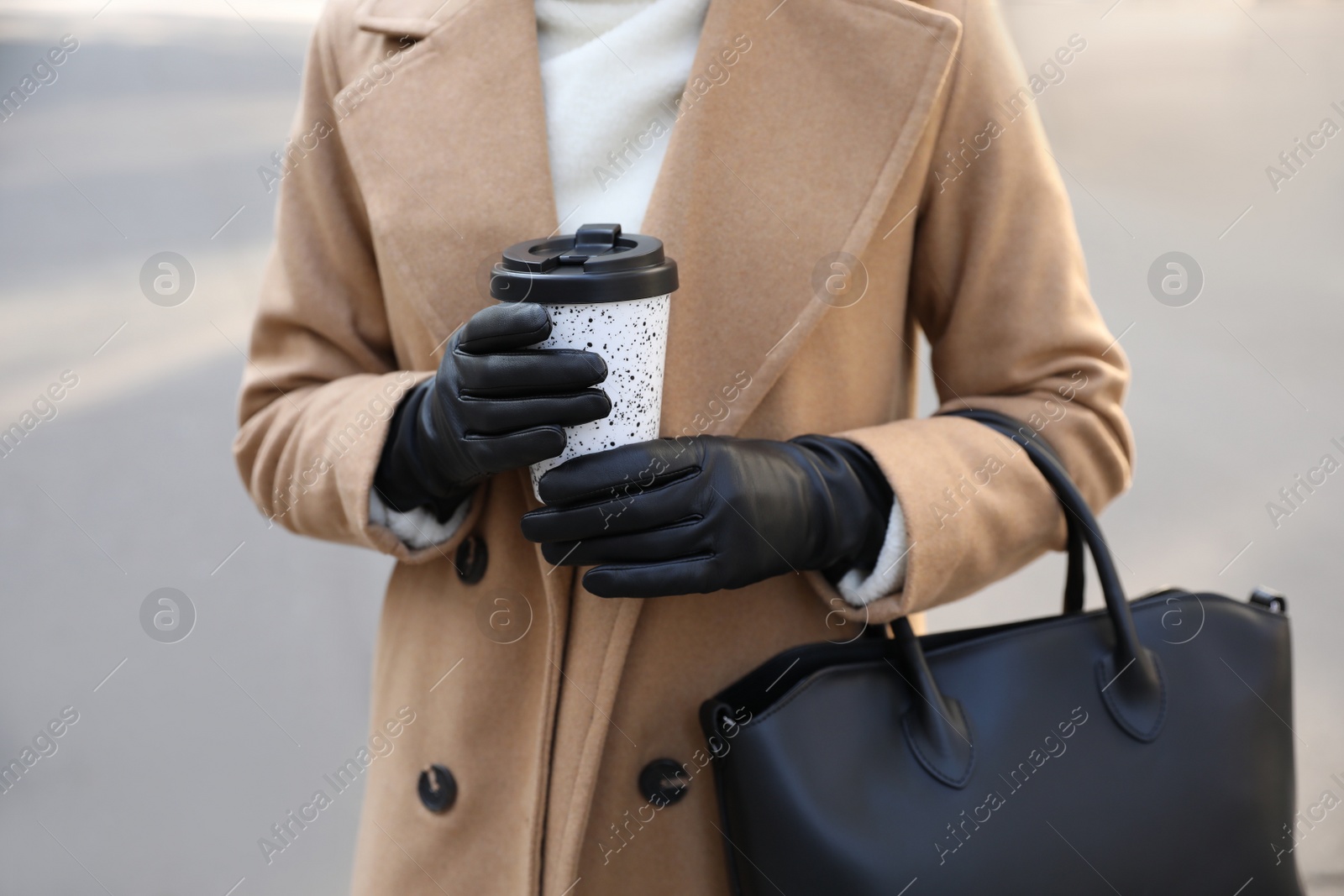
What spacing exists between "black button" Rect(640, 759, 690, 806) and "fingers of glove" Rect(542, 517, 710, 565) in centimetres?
27

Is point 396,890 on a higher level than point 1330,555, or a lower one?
higher

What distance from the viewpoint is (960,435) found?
0.90 metres

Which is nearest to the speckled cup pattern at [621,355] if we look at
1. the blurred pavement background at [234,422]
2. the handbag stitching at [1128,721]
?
the handbag stitching at [1128,721]

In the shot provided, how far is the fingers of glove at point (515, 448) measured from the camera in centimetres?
70

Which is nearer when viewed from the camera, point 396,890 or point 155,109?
point 396,890

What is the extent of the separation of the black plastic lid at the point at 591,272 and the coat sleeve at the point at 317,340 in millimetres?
311

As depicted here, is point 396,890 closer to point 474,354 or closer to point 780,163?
point 474,354

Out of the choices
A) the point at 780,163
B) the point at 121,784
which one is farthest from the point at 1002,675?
the point at 121,784

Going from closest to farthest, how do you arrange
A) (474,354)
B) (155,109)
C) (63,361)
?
(474,354) < (63,361) < (155,109)

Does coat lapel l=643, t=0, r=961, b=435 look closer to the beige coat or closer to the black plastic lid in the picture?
the beige coat

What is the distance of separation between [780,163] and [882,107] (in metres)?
0.11

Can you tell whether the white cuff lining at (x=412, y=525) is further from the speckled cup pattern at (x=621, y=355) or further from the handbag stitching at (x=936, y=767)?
the handbag stitching at (x=936, y=767)

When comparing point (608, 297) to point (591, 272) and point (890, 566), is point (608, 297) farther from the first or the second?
point (890, 566)

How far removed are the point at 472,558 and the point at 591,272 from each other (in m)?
0.46
